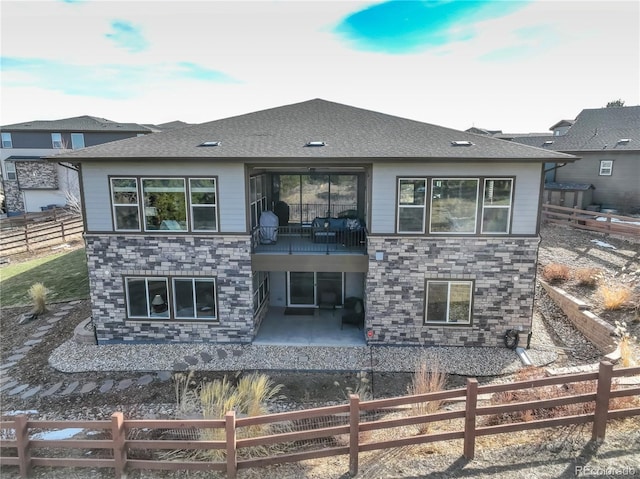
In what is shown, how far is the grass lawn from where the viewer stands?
50.9 ft

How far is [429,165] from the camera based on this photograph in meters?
10.6

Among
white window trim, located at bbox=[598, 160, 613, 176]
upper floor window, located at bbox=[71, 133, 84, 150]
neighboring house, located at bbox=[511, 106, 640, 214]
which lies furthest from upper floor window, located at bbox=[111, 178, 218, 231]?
upper floor window, located at bbox=[71, 133, 84, 150]

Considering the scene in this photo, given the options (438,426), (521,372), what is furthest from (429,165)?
(438,426)

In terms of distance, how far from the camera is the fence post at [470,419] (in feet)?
18.0

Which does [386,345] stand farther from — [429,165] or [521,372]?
[429,165]

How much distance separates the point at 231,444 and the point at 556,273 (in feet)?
44.0

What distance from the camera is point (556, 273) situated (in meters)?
14.6

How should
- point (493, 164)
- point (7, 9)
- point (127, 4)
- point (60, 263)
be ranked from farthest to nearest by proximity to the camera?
point (60, 263), point (493, 164), point (127, 4), point (7, 9)

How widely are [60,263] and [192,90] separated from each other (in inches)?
418

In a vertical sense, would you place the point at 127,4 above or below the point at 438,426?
above


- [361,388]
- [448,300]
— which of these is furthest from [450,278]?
[361,388]

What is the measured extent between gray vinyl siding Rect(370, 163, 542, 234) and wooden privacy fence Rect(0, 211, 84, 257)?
65.0ft

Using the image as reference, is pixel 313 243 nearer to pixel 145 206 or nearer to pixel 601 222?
pixel 145 206

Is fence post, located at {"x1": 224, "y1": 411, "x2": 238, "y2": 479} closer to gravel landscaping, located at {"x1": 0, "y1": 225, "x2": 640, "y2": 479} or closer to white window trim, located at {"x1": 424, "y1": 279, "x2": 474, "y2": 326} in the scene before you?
gravel landscaping, located at {"x1": 0, "y1": 225, "x2": 640, "y2": 479}
